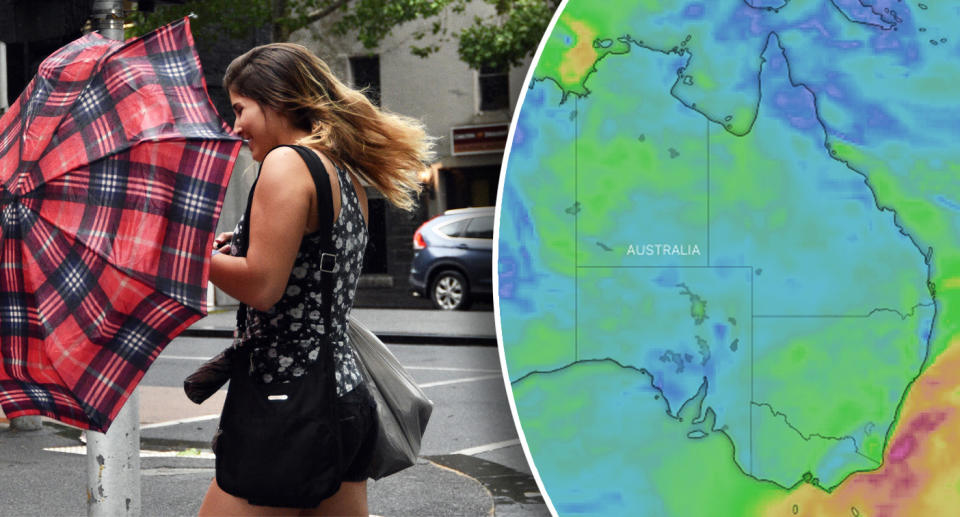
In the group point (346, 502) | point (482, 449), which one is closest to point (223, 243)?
point (346, 502)

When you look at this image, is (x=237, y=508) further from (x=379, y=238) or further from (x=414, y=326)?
(x=379, y=238)

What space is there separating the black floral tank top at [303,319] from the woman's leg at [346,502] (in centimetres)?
22

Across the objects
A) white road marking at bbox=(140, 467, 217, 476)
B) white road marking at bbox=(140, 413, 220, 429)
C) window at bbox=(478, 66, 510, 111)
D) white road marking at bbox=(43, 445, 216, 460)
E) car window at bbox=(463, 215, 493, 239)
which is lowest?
car window at bbox=(463, 215, 493, 239)

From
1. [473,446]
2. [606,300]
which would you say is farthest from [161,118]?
[473,446]

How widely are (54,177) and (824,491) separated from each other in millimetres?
1766

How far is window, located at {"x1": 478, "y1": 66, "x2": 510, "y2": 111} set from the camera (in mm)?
21094

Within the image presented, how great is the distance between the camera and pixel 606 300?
105 inches

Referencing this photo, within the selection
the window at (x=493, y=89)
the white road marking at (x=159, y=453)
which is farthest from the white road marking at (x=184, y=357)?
the window at (x=493, y=89)

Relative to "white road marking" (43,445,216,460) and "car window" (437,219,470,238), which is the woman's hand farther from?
"car window" (437,219,470,238)

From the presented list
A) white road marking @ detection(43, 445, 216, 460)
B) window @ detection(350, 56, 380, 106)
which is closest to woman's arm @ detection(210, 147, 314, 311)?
white road marking @ detection(43, 445, 216, 460)

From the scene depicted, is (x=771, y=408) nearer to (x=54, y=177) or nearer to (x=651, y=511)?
(x=651, y=511)

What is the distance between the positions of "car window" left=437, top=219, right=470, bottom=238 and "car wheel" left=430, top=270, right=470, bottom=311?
22.1 inches

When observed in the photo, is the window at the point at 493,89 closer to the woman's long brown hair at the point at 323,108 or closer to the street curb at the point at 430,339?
the street curb at the point at 430,339

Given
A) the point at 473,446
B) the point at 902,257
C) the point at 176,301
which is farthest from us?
the point at 473,446
